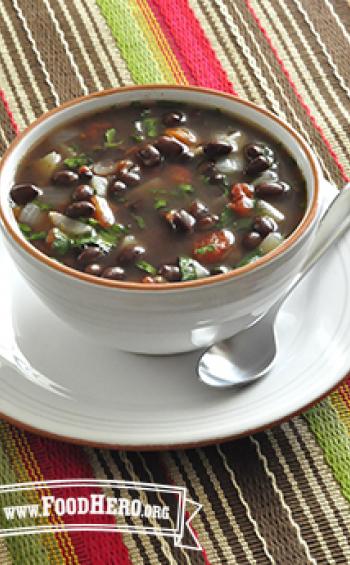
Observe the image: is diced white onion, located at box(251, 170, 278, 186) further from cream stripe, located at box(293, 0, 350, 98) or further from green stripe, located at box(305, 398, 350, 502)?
cream stripe, located at box(293, 0, 350, 98)

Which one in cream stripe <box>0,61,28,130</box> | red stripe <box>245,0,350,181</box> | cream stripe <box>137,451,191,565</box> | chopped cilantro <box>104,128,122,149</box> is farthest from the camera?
cream stripe <box>0,61,28,130</box>

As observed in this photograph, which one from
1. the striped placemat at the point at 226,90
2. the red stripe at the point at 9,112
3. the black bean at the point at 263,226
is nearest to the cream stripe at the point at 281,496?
the striped placemat at the point at 226,90

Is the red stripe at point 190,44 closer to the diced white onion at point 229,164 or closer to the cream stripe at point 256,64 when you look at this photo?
the cream stripe at point 256,64

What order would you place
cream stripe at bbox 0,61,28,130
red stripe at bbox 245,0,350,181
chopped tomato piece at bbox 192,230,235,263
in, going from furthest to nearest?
1. cream stripe at bbox 0,61,28,130
2. red stripe at bbox 245,0,350,181
3. chopped tomato piece at bbox 192,230,235,263

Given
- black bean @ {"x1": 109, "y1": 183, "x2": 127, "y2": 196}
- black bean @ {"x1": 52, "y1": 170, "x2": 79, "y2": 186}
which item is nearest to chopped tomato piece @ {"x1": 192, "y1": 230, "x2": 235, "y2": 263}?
black bean @ {"x1": 109, "y1": 183, "x2": 127, "y2": 196}

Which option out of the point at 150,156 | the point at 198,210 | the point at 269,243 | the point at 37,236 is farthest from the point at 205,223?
the point at 37,236

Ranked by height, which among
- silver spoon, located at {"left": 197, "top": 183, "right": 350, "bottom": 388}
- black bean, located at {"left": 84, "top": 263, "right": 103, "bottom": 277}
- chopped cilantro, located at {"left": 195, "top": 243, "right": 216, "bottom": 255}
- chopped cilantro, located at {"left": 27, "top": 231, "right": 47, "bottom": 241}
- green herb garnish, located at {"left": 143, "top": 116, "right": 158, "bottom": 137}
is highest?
chopped cilantro, located at {"left": 27, "top": 231, "right": 47, "bottom": 241}

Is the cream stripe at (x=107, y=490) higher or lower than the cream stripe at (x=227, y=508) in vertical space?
higher
